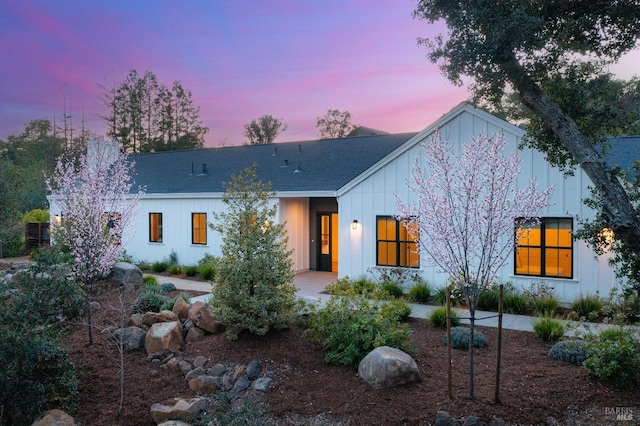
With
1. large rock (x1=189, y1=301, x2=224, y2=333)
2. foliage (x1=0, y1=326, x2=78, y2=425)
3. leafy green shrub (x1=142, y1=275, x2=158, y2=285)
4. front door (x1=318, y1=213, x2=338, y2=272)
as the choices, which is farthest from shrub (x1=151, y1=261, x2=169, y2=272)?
foliage (x1=0, y1=326, x2=78, y2=425)

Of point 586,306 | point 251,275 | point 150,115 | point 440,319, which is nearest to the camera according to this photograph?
point 251,275

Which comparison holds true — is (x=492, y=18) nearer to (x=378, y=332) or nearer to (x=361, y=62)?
(x=378, y=332)

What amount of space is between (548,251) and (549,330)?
333 cm

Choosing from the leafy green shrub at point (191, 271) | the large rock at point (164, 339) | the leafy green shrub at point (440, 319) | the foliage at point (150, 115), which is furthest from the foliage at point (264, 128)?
the large rock at point (164, 339)

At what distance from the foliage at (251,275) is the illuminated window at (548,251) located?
5941 mm

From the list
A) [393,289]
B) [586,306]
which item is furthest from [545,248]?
[393,289]

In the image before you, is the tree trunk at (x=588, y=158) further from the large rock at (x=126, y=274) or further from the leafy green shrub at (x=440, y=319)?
the large rock at (x=126, y=274)

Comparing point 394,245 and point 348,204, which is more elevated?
point 348,204

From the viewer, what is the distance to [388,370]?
17.7 feet

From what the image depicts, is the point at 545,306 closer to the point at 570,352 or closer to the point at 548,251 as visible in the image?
the point at 548,251

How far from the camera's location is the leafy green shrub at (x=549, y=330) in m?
→ 7.40

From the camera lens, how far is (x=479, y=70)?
22.7ft

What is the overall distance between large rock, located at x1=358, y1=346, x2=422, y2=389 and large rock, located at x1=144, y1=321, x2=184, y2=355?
3.00 m

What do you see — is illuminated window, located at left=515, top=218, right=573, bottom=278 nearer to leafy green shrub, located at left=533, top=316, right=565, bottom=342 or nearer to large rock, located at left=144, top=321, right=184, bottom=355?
leafy green shrub, located at left=533, top=316, right=565, bottom=342
